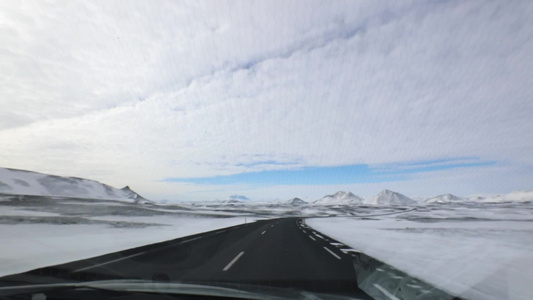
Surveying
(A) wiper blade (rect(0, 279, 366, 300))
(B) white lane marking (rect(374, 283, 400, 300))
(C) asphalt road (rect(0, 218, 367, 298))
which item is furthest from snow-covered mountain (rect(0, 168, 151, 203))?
(B) white lane marking (rect(374, 283, 400, 300))

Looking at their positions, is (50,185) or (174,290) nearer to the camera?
(174,290)

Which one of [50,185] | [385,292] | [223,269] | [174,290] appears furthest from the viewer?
[50,185]

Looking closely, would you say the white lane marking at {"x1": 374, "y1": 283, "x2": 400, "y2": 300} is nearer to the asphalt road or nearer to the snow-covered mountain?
the asphalt road

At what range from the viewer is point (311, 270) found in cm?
734

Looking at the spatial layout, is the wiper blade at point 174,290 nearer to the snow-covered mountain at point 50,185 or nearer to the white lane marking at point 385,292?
the white lane marking at point 385,292

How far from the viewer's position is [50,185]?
146125mm

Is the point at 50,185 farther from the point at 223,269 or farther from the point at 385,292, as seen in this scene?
the point at 385,292

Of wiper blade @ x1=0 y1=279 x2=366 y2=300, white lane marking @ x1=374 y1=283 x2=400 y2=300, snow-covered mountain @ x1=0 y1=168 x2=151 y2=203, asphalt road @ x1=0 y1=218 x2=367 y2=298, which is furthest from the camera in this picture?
snow-covered mountain @ x1=0 y1=168 x2=151 y2=203

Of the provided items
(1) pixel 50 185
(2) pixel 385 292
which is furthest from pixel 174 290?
(1) pixel 50 185

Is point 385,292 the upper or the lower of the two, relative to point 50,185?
lower

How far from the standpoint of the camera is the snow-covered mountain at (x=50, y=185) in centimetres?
12266

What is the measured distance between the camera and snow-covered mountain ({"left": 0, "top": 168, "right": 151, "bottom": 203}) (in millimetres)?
122662

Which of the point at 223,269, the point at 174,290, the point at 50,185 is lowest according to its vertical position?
the point at 223,269

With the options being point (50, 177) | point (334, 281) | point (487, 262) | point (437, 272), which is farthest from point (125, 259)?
point (50, 177)
